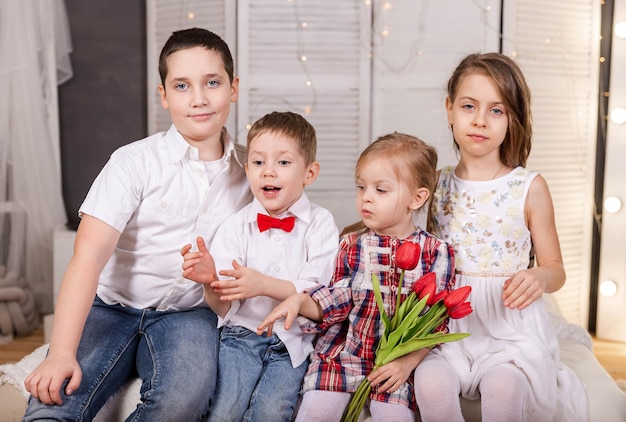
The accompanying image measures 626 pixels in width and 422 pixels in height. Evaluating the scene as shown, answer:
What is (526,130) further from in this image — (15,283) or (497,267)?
(15,283)

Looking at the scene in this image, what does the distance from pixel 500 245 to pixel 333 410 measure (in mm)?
591

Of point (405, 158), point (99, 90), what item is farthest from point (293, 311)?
point (99, 90)

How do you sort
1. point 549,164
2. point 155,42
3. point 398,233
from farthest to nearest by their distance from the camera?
1. point 155,42
2. point 549,164
3. point 398,233

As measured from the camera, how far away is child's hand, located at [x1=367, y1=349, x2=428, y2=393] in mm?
1574

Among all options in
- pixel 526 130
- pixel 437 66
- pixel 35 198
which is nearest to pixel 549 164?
pixel 437 66

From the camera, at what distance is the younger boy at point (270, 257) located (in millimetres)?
1656

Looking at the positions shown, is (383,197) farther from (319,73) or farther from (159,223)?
(319,73)

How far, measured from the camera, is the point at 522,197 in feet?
5.94

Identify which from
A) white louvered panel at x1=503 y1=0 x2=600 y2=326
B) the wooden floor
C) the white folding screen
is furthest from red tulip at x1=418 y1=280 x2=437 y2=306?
white louvered panel at x1=503 y1=0 x2=600 y2=326

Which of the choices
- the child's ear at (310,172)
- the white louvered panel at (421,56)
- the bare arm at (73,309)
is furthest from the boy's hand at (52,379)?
the white louvered panel at (421,56)

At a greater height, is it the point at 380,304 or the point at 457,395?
the point at 380,304

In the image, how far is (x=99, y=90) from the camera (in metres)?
3.80

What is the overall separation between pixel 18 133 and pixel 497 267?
2.30 meters

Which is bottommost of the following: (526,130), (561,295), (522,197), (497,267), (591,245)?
(561,295)
